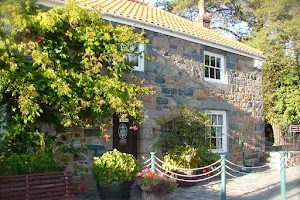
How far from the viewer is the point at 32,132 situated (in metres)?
6.99

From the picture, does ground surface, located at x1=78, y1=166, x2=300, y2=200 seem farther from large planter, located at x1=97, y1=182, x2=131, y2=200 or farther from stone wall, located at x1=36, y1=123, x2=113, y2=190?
stone wall, located at x1=36, y1=123, x2=113, y2=190

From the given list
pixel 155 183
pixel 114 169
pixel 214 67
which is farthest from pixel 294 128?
pixel 114 169

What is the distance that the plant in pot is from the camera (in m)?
6.39

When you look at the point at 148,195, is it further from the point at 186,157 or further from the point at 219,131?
the point at 219,131

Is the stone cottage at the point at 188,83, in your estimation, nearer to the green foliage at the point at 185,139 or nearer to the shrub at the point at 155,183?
the green foliage at the point at 185,139

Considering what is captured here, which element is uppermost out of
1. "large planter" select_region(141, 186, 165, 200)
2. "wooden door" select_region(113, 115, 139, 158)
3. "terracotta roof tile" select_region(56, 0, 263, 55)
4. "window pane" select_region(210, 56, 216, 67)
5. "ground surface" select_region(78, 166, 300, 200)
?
"terracotta roof tile" select_region(56, 0, 263, 55)

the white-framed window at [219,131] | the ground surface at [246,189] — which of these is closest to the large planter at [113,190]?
the ground surface at [246,189]

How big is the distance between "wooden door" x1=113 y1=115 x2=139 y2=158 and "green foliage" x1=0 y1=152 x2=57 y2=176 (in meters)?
2.83

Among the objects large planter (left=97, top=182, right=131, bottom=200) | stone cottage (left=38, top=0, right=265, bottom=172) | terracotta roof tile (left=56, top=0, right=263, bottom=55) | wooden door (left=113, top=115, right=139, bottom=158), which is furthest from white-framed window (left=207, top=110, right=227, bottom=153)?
large planter (left=97, top=182, right=131, bottom=200)

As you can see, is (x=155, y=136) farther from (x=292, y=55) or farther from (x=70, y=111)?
(x=292, y=55)

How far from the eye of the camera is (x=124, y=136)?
9.12 m

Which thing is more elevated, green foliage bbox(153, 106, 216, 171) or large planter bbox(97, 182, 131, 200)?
green foliage bbox(153, 106, 216, 171)

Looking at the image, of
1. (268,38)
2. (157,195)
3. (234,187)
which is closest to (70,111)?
(157,195)

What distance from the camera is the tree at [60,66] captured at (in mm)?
6488
